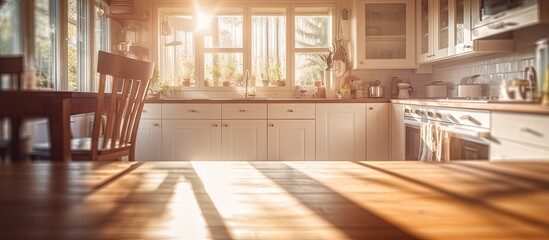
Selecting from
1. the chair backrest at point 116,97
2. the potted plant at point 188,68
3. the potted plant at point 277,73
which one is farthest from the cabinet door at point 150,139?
the chair backrest at point 116,97

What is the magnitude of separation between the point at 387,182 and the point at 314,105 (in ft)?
12.5

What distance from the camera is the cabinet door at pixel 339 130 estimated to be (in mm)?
4387

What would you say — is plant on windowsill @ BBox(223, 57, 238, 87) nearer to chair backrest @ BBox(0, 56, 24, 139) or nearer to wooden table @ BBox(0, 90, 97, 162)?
wooden table @ BBox(0, 90, 97, 162)

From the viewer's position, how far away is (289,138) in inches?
173

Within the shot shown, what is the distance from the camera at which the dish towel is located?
9.74ft

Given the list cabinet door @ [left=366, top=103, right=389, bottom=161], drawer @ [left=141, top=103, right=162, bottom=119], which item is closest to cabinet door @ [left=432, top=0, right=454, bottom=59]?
Answer: cabinet door @ [left=366, top=103, right=389, bottom=161]

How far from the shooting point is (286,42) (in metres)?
5.02

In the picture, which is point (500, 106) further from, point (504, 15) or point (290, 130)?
point (290, 130)

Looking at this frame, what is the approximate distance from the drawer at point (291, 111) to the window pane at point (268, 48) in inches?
28.3

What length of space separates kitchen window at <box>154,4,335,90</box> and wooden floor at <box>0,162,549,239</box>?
436 cm

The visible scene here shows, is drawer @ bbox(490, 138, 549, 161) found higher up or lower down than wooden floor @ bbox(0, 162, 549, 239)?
lower down

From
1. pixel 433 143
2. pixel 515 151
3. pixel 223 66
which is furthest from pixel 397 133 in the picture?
pixel 223 66

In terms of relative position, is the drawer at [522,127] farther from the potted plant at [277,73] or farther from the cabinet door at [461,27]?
the potted plant at [277,73]

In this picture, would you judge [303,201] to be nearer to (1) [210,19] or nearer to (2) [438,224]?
(2) [438,224]
